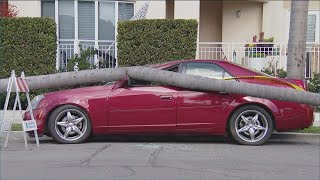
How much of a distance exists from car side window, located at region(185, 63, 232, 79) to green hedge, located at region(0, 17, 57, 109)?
5.60 m

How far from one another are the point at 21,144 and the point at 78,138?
1.09m

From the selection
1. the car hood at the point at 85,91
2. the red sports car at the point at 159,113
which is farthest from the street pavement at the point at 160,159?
the car hood at the point at 85,91

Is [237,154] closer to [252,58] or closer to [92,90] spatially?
[92,90]

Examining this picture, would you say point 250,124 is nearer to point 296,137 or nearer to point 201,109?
point 201,109

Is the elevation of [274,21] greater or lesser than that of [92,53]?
greater

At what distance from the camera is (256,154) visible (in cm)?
846

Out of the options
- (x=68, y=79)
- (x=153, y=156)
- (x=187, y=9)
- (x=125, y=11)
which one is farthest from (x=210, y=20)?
(x=153, y=156)

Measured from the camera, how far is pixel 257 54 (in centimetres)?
1552

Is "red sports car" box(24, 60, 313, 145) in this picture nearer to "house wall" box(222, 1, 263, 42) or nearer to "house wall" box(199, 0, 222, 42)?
"house wall" box(222, 1, 263, 42)

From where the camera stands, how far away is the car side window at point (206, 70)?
9.49 meters

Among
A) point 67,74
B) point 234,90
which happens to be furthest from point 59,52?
point 234,90

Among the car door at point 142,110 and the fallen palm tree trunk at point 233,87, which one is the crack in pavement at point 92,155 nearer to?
the car door at point 142,110

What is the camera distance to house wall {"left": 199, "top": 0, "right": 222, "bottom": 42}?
2014 centimetres

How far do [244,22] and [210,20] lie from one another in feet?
5.22
